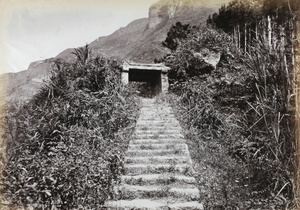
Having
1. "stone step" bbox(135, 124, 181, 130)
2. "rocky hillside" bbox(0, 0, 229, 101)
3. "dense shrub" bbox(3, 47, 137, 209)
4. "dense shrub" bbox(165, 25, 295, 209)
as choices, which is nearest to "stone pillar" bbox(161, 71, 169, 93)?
"dense shrub" bbox(3, 47, 137, 209)

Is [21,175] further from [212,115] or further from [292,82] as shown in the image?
[212,115]

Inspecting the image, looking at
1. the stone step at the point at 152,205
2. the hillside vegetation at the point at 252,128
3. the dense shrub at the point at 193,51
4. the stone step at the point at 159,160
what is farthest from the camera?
the dense shrub at the point at 193,51

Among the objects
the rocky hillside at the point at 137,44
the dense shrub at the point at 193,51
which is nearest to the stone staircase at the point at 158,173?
the rocky hillside at the point at 137,44

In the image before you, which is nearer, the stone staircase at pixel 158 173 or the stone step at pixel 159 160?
the stone staircase at pixel 158 173

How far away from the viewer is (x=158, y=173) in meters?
5.20

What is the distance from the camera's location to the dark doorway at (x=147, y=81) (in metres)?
13.2

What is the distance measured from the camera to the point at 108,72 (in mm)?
9922

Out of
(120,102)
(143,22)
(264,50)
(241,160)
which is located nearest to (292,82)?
(264,50)

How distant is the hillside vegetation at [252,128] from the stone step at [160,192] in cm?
18

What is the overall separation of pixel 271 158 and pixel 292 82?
1371 mm

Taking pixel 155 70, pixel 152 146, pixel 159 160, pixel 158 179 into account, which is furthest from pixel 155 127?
pixel 155 70

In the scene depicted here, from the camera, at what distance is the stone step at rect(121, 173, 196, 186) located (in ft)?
16.0

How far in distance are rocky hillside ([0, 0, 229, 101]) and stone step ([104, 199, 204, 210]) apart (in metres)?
2.61

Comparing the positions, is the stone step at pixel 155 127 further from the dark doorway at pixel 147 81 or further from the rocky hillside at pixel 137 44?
the dark doorway at pixel 147 81
